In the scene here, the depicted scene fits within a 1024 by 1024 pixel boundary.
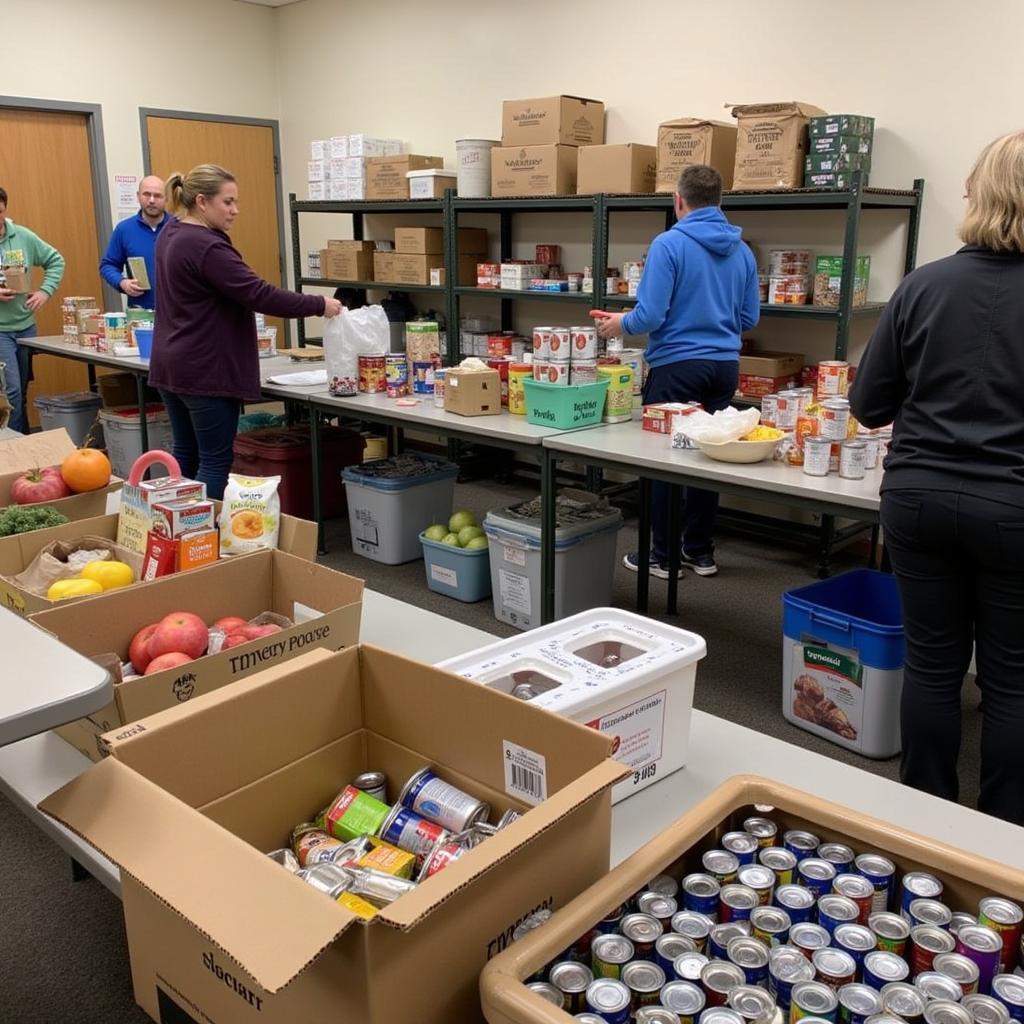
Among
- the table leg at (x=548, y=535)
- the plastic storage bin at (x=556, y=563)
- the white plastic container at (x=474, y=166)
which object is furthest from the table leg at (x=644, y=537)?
the white plastic container at (x=474, y=166)

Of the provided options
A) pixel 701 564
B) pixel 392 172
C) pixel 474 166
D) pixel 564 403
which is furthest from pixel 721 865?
pixel 392 172

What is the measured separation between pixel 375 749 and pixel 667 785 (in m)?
0.40

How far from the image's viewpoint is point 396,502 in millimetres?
4297

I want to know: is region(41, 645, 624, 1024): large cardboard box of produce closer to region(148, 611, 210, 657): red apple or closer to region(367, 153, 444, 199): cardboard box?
region(148, 611, 210, 657): red apple

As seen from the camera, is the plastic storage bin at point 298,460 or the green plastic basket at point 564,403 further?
the plastic storage bin at point 298,460

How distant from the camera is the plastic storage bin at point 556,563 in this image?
3549mm

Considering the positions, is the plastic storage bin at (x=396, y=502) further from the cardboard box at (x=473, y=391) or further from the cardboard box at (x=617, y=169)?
the cardboard box at (x=617, y=169)

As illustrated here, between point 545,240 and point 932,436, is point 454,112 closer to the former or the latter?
point 545,240

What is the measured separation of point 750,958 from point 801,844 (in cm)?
20

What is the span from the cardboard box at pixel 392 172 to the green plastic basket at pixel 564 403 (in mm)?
2829

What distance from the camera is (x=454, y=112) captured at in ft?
20.0

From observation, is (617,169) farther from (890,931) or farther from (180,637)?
(890,931)

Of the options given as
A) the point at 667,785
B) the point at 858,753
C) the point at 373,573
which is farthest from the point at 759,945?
the point at 373,573

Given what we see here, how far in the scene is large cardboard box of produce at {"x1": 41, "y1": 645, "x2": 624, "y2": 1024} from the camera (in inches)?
31.0
